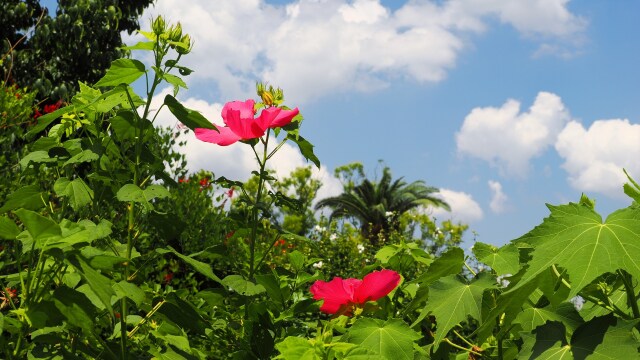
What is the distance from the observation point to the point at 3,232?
59.0 inches

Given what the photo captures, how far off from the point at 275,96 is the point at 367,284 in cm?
74

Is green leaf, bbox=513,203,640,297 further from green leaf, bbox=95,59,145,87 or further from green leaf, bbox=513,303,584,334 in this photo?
green leaf, bbox=95,59,145,87

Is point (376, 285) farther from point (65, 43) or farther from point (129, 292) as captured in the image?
point (65, 43)

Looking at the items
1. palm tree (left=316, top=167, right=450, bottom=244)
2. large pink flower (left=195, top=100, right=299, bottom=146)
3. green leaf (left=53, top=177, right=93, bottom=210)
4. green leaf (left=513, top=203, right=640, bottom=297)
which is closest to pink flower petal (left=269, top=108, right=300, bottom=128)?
large pink flower (left=195, top=100, right=299, bottom=146)

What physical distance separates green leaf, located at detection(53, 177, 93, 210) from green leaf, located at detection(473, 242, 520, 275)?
1.13 metres

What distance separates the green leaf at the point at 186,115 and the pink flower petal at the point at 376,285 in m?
0.61

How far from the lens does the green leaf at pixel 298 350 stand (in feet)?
4.26

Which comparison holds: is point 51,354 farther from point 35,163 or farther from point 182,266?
point 182,266

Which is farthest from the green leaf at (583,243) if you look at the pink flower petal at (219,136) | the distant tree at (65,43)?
the distant tree at (65,43)

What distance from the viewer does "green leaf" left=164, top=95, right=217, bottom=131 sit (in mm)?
1934

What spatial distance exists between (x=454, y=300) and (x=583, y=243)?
35 cm

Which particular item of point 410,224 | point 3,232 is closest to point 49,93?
point 3,232

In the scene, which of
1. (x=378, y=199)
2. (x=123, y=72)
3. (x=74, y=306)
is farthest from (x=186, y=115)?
(x=378, y=199)

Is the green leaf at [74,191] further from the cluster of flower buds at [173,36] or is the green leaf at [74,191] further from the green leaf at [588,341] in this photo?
the green leaf at [588,341]
